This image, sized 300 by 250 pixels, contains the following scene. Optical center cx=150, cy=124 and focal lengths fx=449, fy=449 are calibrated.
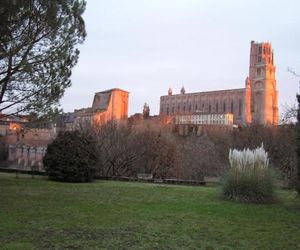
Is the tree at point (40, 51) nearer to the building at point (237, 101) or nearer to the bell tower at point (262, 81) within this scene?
the building at point (237, 101)

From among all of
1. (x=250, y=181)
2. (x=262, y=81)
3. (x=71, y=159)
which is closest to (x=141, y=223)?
(x=250, y=181)

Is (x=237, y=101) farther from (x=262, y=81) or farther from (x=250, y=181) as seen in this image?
(x=250, y=181)

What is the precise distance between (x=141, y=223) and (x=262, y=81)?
455 feet

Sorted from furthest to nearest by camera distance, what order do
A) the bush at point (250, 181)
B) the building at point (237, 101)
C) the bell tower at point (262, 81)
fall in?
the bell tower at point (262, 81) → the building at point (237, 101) → the bush at point (250, 181)

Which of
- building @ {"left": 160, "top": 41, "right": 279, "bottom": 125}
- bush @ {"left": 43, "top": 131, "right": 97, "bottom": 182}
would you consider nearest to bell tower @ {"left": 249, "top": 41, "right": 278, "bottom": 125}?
building @ {"left": 160, "top": 41, "right": 279, "bottom": 125}

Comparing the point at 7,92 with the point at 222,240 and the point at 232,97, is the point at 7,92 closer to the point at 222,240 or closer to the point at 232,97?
the point at 222,240

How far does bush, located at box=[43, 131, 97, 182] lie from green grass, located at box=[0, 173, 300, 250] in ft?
22.9

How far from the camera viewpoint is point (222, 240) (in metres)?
7.20

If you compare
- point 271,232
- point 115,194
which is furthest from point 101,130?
point 271,232

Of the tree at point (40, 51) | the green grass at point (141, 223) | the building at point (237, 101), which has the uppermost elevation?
the building at point (237, 101)

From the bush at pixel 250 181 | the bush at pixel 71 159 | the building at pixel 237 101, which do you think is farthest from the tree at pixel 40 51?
the building at pixel 237 101

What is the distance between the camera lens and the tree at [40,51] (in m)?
14.8

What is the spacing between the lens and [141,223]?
339 inches

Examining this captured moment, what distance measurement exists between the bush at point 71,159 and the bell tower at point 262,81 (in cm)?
9888
